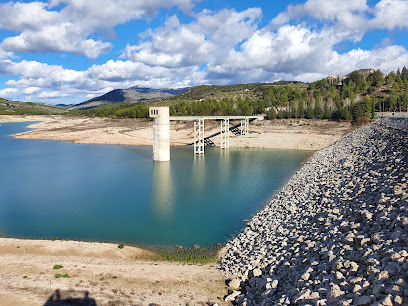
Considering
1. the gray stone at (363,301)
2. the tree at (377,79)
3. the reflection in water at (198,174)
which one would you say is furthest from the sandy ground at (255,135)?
the gray stone at (363,301)

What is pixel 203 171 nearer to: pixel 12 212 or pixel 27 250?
pixel 12 212

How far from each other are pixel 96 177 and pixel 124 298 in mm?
30443

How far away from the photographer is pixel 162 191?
34281mm

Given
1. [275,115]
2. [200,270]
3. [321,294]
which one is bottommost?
[200,270]

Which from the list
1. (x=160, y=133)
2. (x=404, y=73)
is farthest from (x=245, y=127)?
(x=404, y=73)

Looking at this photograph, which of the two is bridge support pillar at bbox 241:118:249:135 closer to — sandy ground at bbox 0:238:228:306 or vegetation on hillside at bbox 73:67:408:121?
vegetation on hillside at bbox 73:67:408:121

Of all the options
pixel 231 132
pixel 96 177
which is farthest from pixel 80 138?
pixel 96 177

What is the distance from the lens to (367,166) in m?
27.1

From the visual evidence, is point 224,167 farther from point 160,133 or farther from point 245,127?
point 245,127

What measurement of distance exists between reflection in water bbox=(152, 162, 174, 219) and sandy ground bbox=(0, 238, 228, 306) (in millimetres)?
8950

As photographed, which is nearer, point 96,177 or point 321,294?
point 321,294

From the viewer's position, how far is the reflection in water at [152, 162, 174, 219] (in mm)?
27709

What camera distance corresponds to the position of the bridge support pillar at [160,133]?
51.9m

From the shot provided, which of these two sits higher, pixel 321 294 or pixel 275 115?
pixel 275 115
